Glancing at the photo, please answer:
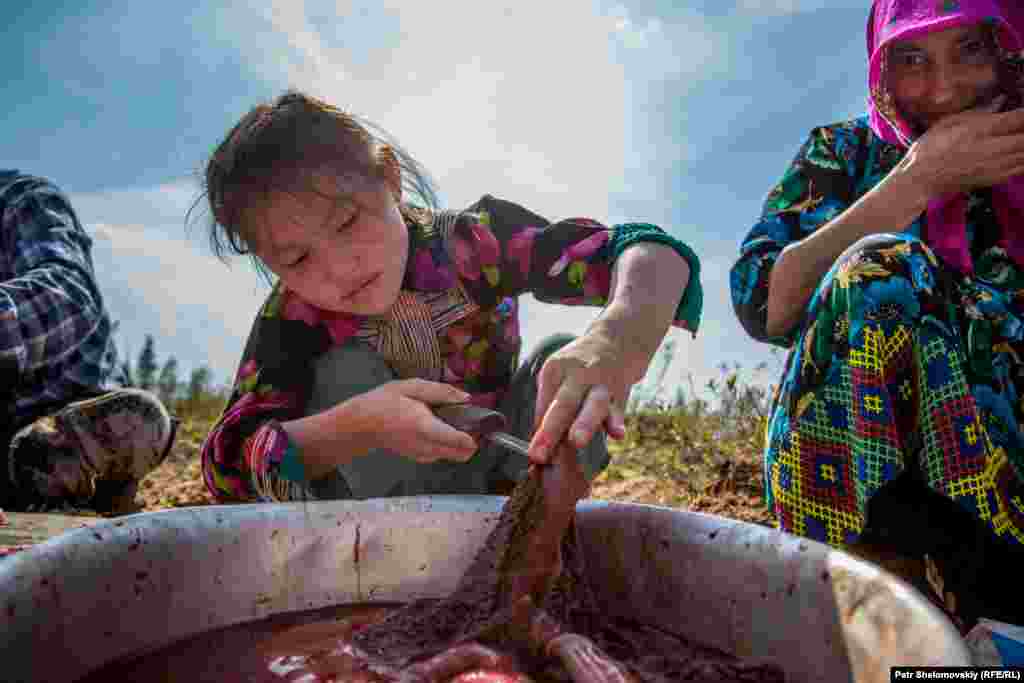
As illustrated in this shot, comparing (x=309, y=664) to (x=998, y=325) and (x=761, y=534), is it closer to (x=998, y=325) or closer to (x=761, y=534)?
(x=761, y=534)

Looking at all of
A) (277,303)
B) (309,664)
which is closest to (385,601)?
(309,664)

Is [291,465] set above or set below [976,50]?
below

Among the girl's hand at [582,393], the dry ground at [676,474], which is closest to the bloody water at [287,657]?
the girl's hand at [582,393]

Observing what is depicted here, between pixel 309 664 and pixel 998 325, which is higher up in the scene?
pixel 998 325

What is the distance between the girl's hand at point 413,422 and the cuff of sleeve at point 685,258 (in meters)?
0.71

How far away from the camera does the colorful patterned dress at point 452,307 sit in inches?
83.1

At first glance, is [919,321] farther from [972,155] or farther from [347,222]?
[347,222]

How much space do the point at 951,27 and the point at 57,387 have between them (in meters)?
3.91

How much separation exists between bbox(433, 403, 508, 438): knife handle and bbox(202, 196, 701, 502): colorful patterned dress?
24.8 inches

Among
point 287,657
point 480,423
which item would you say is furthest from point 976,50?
point 287,657

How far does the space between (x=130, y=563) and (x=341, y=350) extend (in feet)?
3.66

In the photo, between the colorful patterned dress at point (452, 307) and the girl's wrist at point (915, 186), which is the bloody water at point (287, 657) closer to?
the colorful patterned dress at point (452, 307)

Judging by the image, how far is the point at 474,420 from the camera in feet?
5.26

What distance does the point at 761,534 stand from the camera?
1.18 m
